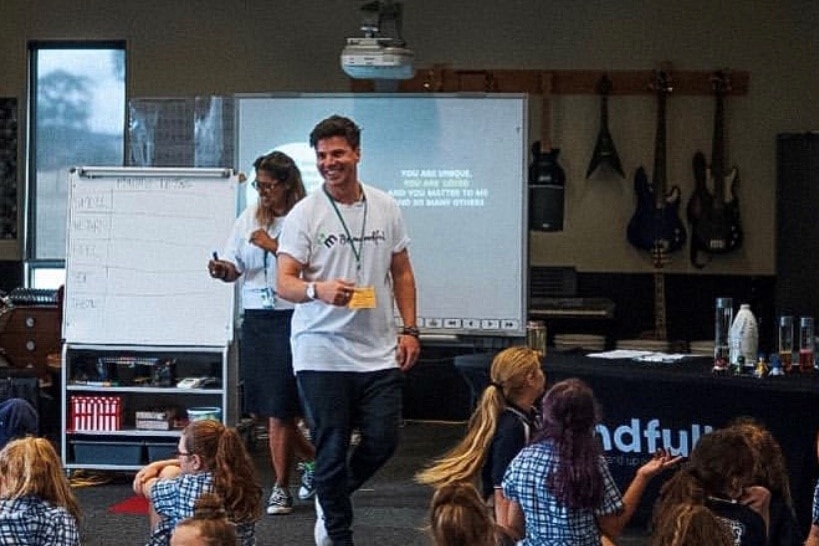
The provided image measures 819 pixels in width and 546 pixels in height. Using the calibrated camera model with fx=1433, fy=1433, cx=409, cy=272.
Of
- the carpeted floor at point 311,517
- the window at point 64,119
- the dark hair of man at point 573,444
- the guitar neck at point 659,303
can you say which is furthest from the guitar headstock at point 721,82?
the dark hair of man at point 573,444

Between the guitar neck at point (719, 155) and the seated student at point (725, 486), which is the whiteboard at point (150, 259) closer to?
the seated student at point (725, 486)

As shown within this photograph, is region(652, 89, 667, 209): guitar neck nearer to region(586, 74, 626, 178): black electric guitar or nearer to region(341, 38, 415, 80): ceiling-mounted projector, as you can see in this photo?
region(586, 74, 626, 178): black electric guitar

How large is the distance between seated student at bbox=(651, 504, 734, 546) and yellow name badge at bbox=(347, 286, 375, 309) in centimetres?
150

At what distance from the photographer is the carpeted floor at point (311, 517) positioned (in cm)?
515

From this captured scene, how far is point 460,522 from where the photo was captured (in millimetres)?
2748

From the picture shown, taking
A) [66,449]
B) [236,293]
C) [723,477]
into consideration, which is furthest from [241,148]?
[723,477]

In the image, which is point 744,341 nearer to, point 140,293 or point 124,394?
point 140,293

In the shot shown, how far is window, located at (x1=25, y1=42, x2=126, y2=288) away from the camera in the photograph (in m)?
9.63

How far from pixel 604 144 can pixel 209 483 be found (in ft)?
19.4

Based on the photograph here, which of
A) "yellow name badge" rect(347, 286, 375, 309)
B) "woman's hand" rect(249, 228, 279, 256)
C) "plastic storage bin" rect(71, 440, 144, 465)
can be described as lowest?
"plastic storage bin" rect(71, 440, 144, 465)

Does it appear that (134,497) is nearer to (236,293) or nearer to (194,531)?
(236,293)

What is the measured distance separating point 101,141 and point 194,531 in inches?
285

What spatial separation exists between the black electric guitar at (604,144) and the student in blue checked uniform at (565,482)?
5.77 metres

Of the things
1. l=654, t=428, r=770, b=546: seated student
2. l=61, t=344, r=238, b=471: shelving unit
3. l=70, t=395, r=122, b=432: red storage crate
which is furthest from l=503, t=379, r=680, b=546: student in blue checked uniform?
l=70, t=395, r=122, b=432: red storage crate
